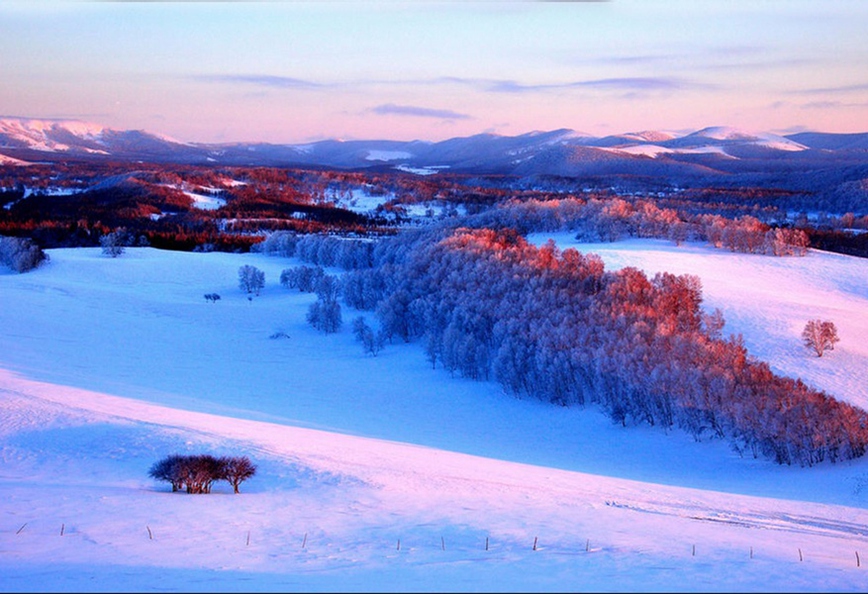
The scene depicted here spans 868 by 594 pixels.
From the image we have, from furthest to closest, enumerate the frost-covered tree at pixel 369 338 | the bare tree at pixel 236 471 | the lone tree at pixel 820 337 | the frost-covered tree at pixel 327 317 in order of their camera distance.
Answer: the frost-covered tree at pixel 327 317, the frost-covered tree at pixel 369 338, the lone tree at pixel 820 337, the bare tree at pixel 236 471

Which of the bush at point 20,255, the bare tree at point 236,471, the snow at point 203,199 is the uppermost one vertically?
the bare tree at point 236,471

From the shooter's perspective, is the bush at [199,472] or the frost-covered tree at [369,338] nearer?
A: the bush at [199,472]

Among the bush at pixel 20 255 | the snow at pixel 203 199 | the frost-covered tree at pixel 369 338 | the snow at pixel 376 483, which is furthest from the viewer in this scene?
the snow at pixel 203 199

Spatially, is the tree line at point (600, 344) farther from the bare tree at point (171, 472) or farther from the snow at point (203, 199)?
the snow at point (203, 199)

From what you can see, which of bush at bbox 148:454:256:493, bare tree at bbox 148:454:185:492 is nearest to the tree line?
bush at bbox 148:454:256:493

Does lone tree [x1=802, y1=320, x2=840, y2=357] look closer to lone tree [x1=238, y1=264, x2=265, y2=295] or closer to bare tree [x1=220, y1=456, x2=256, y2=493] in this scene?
bare tree [x1=220, y1=456, x2=256, y2=493]

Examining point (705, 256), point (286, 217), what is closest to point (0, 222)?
point (286, 217)

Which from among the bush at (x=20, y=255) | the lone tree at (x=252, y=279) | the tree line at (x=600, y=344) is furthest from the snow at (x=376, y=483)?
the bush at (x=20, y=255)

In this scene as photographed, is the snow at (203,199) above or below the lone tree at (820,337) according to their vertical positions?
below
